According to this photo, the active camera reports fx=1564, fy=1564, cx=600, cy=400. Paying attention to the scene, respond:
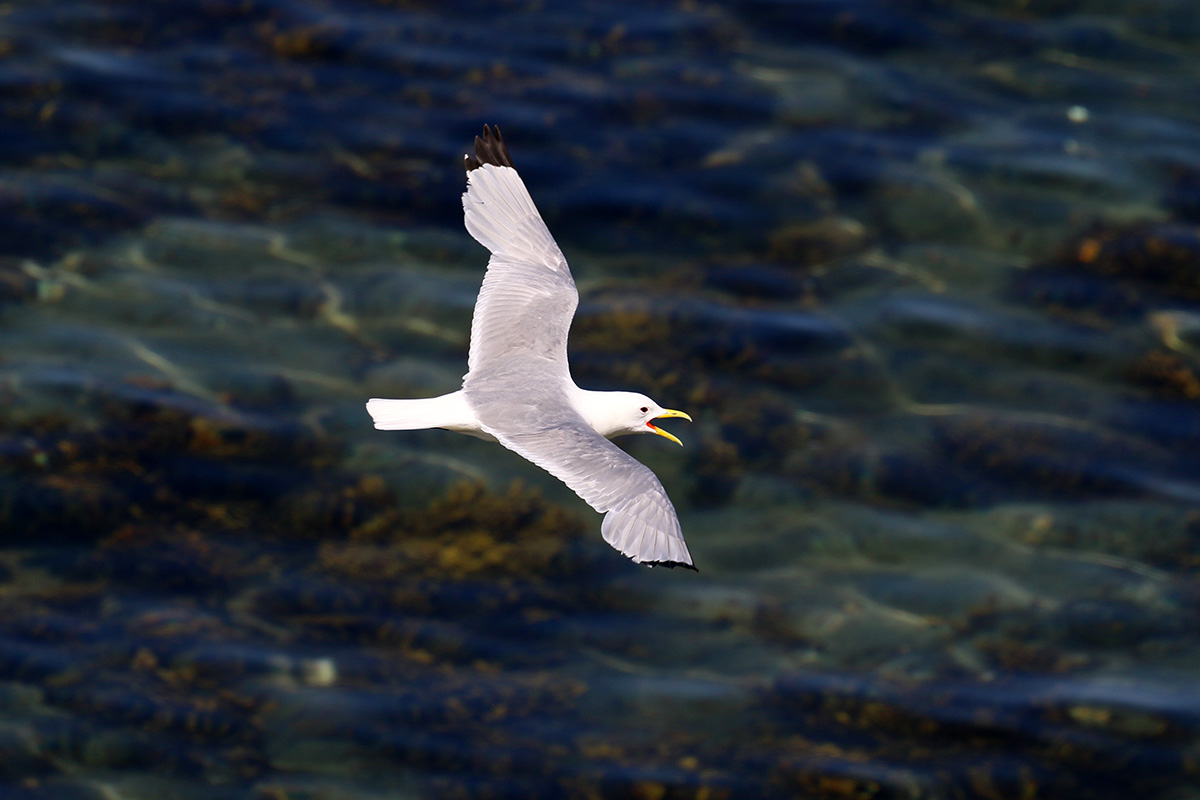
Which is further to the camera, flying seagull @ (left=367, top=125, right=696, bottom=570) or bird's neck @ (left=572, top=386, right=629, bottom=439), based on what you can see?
bird's neck @ (left=572, top=386, right=629, bottom=439)

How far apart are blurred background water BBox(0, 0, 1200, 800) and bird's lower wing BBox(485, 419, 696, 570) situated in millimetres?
2494

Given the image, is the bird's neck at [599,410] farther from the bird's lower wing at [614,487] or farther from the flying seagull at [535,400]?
the bird's lower wing at [614,487]

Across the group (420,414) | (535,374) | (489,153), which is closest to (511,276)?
(489,153)

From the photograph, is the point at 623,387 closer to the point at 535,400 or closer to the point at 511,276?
the point at 511,276

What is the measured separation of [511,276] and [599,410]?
144 centimetres

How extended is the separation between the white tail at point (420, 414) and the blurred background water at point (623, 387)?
242cm

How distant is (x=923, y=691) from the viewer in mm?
9664

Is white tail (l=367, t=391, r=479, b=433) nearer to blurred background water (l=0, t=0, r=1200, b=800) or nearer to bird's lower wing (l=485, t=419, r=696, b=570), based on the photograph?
bird's lower wing (l=485, t=419, r=696, b=570)

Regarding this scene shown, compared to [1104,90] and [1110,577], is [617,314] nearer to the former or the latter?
[1110,577]

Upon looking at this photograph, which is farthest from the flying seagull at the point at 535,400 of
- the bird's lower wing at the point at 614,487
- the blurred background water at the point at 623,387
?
the blurred background water at the point at 623,387

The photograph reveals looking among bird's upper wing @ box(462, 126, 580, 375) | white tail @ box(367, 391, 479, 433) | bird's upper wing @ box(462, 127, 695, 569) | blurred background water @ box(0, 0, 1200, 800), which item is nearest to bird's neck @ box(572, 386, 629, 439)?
bird's upper wing @ box(462, 127, 695, 569)

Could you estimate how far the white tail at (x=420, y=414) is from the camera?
25.1 feet

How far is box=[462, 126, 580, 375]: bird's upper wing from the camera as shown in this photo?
8.95 meters

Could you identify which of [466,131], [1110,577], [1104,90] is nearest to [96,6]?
[466,131]
